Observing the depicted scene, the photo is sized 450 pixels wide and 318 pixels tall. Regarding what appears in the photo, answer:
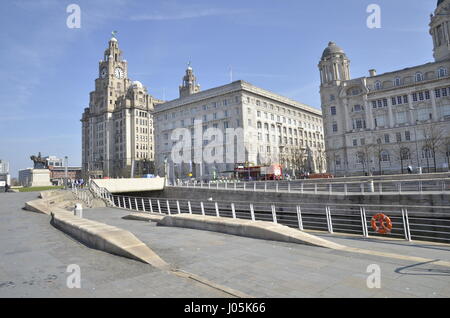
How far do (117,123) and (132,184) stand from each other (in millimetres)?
95234

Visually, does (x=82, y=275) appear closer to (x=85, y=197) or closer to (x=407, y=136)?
(x=85, y=197)

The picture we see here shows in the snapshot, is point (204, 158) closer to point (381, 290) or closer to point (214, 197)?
point (214, 197)

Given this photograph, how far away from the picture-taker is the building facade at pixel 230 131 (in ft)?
247

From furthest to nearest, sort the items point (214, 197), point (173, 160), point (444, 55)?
point (173, 160) → point (444, 55) → point (214, 197)

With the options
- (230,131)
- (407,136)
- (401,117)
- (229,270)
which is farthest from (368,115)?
(229,270)

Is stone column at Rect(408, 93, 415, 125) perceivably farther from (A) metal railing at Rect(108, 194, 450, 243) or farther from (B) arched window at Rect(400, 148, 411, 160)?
(A) metal railing at Rect(108, 194, 450, 243)

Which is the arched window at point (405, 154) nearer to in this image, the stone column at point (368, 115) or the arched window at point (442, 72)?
the stone column at point (368, 115)

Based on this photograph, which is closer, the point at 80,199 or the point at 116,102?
the point at 80,199

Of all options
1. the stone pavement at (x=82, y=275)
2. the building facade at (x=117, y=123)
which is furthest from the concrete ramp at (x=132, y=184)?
the building facade at (x=117, y=123)

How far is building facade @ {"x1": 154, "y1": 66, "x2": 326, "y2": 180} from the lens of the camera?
75375mm

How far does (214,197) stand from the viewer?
116 ft

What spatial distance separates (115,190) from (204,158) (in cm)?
4064

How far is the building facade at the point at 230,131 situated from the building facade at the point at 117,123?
35.6 meters
